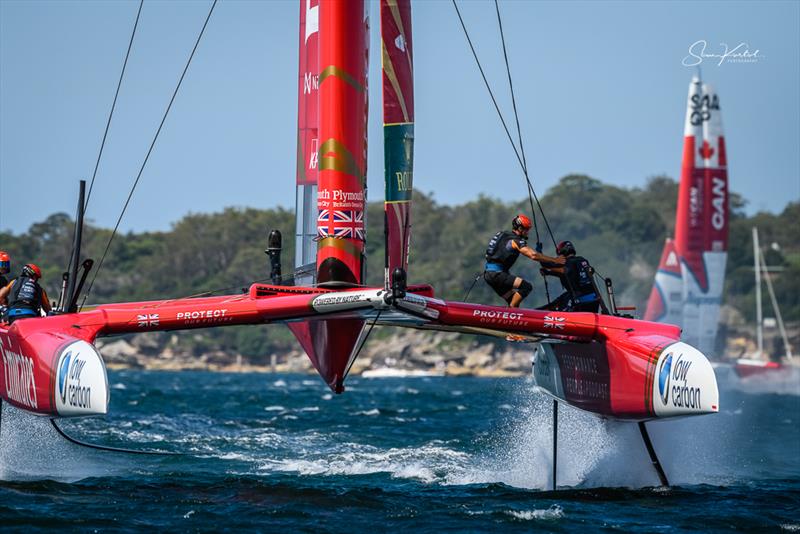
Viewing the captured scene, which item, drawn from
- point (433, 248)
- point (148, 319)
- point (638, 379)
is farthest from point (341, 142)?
point (433, 248)

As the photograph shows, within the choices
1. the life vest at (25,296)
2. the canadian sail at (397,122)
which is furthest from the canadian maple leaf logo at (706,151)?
the life vest at (25,296)

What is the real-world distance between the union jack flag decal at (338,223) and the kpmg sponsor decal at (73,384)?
2072 millimetres

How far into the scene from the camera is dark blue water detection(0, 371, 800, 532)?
8.03 meters

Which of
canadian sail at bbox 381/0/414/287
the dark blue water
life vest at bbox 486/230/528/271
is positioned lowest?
the dark blue water

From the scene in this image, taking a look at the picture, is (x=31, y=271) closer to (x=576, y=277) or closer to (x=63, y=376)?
(x=63, y=376)

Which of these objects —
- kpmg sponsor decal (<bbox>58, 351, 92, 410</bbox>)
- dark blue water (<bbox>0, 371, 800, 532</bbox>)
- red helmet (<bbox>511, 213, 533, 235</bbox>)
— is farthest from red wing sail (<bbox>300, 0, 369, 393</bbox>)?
kpmg sponsor decal (<bbox>58, 351, 92, 410</bbox>)

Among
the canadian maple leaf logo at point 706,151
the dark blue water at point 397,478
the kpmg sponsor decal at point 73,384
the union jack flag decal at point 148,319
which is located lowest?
the dark blue water at point 397,478

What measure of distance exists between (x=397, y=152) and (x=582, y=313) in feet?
6.19

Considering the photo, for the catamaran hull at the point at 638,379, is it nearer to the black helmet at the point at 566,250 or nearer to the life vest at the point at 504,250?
the black helmet at the point at 566,250

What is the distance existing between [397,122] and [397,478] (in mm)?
2965

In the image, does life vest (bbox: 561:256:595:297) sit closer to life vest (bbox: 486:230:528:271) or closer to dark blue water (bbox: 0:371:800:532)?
life vest (bbox: 486:230:528:271)

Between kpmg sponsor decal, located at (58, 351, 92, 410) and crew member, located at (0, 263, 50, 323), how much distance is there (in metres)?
1.43

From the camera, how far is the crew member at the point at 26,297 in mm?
10258

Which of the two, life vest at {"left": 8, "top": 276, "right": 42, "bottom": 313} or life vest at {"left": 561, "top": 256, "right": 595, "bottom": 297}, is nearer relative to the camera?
life vest at {"left": 561, "top": 256, "right": 595, "bottom": 297}
